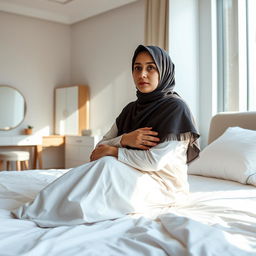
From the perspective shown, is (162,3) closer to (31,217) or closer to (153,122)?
(153,122)

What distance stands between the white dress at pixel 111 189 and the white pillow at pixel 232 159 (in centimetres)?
85

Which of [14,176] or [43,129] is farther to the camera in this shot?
[43,129]

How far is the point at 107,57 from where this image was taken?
5293 mm

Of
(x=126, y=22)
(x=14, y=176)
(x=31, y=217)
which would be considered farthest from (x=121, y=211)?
(x=126, y=22)

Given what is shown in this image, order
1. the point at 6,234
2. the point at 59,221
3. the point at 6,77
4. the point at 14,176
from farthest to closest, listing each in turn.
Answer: the point at 6,77
the point at 14,176
the point at 59,221
the point at 6,234

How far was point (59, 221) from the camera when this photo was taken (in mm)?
1354

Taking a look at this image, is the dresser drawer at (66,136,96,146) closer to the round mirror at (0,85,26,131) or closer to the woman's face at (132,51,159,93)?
the round mirror at (0,85,26,131)

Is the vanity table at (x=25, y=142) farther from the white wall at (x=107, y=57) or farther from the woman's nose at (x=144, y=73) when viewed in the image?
the woman's nose at (x=144, y=73)

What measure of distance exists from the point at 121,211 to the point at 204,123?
2611mm

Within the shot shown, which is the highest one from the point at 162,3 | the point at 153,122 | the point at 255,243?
the point at 162,3

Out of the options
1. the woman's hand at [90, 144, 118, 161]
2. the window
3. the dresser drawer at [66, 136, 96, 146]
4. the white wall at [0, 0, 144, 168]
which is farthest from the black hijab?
the dresser drawer at [66, 136, 96, 146]

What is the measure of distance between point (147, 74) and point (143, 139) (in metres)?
0.36

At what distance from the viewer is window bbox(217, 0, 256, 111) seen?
3.55 m

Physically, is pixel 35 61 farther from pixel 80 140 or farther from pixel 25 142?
pixel 80 140
